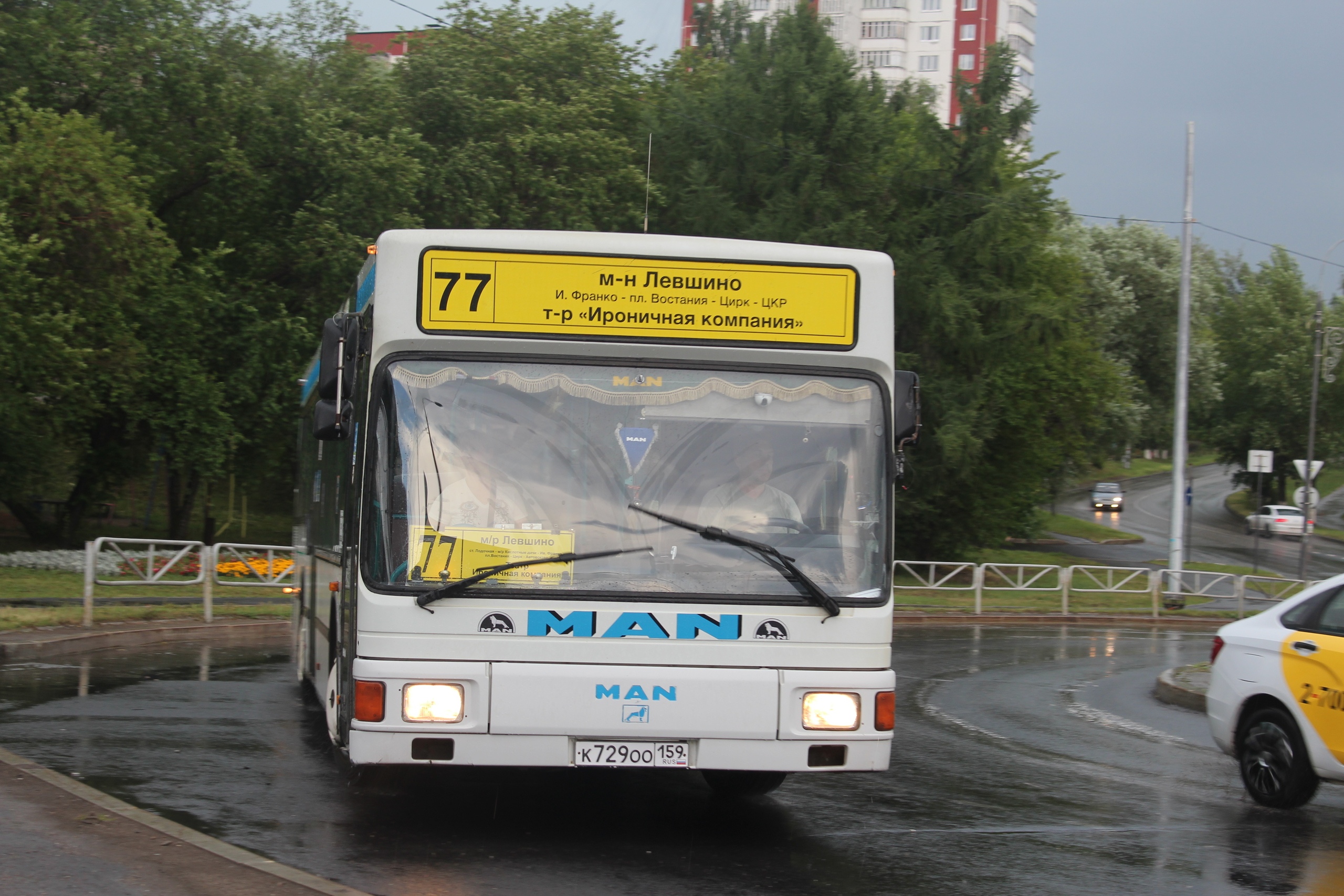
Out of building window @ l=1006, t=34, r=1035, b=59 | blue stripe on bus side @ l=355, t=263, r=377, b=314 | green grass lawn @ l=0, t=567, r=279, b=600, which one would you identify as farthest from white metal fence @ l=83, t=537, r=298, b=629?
building window @ l=1006, t=34, r=1035, b=59

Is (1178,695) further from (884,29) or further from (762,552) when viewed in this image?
(884,29)

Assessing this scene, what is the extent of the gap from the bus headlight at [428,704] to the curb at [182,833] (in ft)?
2.73

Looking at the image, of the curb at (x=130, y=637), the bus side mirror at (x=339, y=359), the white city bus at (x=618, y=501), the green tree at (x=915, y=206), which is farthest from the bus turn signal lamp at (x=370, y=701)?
the green tree at (x=915, y=206)

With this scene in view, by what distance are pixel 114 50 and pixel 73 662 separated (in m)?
21.0

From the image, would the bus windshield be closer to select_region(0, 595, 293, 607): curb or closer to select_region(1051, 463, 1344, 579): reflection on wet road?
select_region(0, 595, 293, 607): curb

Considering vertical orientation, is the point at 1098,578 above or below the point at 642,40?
below

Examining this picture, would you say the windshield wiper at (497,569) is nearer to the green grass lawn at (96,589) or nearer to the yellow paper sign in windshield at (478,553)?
the yellow paper sign in windshield at (478,553)

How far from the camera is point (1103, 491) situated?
7675cm

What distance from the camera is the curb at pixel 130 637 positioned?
15664mm

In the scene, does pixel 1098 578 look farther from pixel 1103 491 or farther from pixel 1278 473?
pixel 1278 473

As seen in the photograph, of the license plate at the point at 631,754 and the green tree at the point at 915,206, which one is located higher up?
the green tree at the point at 915,206

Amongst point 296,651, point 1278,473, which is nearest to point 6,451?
point 296,651

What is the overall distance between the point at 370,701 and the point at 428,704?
270mm

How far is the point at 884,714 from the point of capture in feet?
23.0
